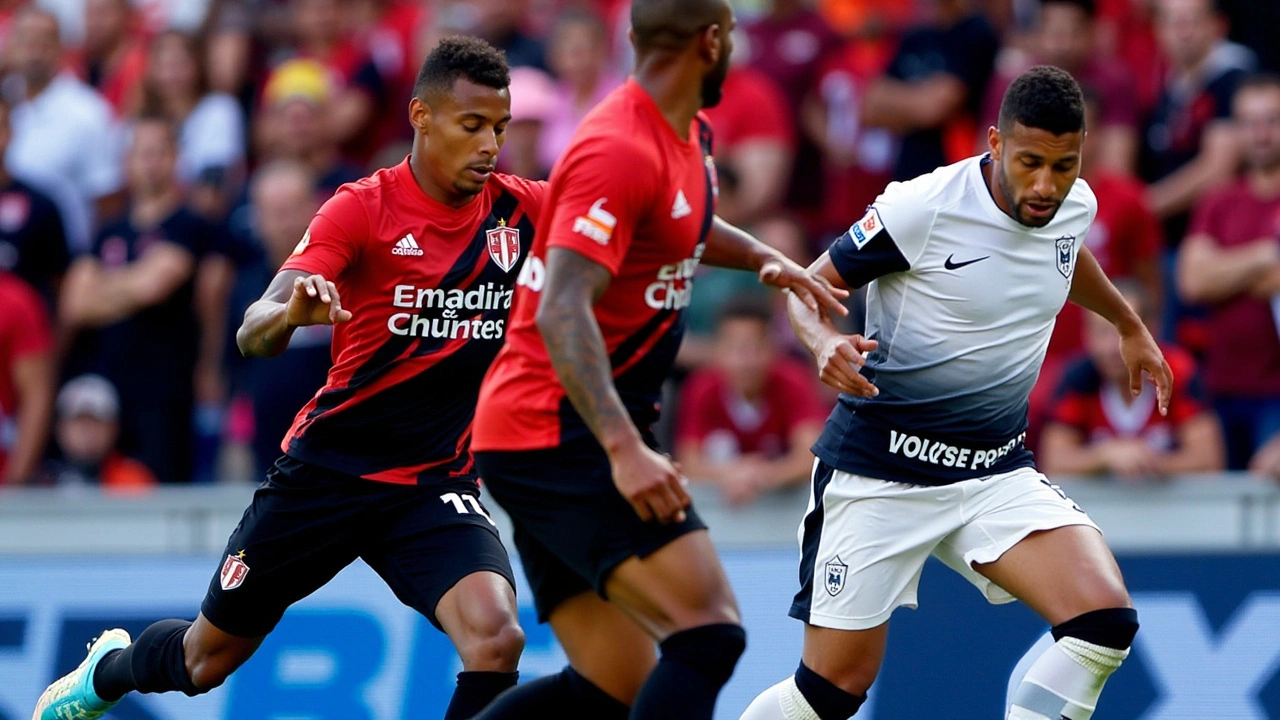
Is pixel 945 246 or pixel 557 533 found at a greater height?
pixel 945 246

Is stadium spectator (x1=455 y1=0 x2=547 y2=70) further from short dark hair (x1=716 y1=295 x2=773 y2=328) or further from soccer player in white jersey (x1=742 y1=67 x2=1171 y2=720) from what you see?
soccer player in white jersey (x1=742 y1=67 x2=1171 y2=720)

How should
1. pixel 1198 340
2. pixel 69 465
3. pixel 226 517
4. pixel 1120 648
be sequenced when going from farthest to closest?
pixel 69 465
pixel 1198 340
pixel 226 517
pixel 1120 648

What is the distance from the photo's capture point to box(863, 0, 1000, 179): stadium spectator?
1004 centimetres

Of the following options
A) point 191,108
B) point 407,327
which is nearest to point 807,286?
point 407,327

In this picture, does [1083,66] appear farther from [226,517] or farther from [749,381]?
[226,517]

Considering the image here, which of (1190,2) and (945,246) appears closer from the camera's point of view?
(945,246)

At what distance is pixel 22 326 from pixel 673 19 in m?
6.85

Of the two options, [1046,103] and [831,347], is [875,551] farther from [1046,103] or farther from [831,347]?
[1046,103]

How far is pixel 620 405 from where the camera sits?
15.2 feet

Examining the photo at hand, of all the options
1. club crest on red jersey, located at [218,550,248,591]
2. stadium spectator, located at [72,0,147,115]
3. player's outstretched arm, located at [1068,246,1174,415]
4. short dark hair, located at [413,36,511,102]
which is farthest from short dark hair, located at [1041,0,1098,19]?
stadium spectator, located at [72,0,147,115]

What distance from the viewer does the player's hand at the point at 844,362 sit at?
5203 mm

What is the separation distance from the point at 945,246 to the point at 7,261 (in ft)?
23.4

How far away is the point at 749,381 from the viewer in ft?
29.4

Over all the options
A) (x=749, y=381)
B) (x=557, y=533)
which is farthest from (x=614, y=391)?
(x=749, y=381)
